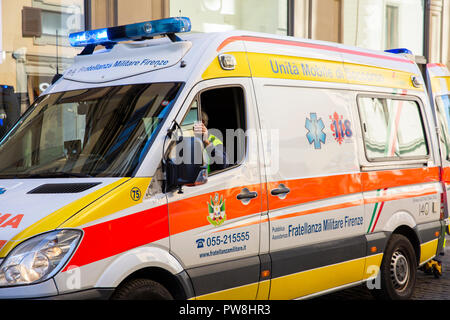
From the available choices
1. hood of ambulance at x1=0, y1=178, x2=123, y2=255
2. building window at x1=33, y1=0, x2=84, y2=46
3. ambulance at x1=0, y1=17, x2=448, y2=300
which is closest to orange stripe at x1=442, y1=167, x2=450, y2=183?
ambulance at x1=0, y1=17, x2=448, y2=300

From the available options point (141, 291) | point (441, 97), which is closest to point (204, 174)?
point (141, 291)

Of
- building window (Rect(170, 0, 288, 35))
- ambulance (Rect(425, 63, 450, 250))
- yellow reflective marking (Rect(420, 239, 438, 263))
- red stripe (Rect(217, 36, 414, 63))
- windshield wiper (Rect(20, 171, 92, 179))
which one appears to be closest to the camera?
windshield wiper (Rect(20, 171, 92, 179))

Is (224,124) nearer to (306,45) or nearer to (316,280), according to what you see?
(306,45)

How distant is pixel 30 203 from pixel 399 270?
13.4 ft

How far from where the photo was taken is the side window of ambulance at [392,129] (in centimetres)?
670

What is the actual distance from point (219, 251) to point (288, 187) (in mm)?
903

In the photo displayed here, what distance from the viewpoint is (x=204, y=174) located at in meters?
4.75

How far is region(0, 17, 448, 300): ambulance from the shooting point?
4.24m

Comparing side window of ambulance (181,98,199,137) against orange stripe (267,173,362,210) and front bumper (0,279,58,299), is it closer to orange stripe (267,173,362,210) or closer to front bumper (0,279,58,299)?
orange stripe (267,173,362,210)

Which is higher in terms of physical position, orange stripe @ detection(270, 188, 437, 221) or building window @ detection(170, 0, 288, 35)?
building window @ detection(170, 0, 288, 35)

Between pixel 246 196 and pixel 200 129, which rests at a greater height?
pixel 200 129

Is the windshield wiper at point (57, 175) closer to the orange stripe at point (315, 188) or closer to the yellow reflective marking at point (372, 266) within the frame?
the orange stripe at point (315, 188)

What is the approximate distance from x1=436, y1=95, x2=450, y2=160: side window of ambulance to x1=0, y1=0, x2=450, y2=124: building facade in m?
1.07

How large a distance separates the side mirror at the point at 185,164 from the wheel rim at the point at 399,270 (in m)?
3.04
